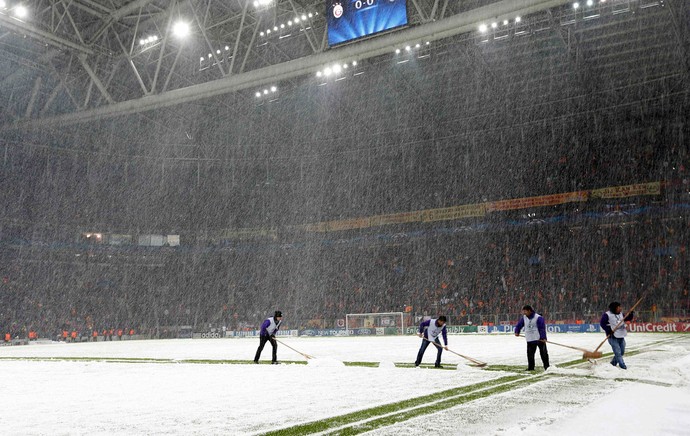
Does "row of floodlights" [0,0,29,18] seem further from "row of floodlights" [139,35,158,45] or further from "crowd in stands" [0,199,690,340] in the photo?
"crowd in stands" [0,199,690,340]

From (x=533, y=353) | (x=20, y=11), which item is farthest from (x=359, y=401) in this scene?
(x=20, y=11)

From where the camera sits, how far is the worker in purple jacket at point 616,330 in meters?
11.3

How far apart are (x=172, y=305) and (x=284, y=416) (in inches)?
1681

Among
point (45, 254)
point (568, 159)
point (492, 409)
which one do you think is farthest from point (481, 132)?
point (492, 409)

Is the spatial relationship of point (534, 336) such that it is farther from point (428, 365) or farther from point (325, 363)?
point (325, 363)

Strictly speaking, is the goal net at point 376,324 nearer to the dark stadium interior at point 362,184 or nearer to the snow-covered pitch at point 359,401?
the dark stadium interior at point 362,184

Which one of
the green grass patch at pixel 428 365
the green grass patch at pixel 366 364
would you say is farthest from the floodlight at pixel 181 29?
the green grass patch at pixel 428 365

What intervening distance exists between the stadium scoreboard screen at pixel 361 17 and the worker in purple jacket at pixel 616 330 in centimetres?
896

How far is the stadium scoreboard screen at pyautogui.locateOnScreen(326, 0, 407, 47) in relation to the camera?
51.5 ft

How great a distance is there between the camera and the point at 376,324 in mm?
37969

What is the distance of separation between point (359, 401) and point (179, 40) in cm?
Answer: 1705

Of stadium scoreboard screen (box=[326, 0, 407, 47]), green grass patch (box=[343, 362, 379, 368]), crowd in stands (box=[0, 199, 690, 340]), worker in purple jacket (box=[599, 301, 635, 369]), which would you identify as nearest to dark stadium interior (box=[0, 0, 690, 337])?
crowd in stands (box=[0, 199, 690, 340])

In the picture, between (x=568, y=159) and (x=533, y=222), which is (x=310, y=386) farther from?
(x=568, y=159)

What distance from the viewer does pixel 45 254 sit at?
144 feet
